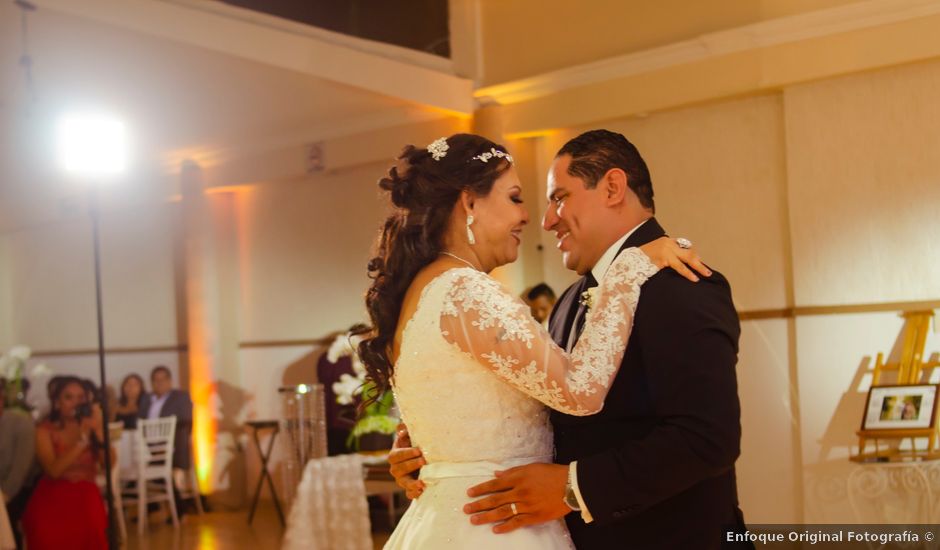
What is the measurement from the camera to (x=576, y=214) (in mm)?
2428

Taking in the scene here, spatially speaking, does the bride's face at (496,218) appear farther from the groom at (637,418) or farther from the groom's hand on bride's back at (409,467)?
the groom's hand on bride's back at (409,467)

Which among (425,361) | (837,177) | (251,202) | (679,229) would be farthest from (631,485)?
(251,202)

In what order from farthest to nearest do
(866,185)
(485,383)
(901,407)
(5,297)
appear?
(5,297) → (866,185) → (901,407) → (485,383)

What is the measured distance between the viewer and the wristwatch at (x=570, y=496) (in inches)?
86.0

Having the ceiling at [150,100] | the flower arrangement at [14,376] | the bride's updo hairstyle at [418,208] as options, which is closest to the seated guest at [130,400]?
the flower arrangement at [14,376]

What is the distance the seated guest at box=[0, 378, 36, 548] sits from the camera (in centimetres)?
742

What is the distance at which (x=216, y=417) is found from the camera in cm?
1070

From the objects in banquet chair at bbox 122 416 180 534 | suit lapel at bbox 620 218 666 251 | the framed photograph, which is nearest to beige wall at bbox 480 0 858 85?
the framed photograph

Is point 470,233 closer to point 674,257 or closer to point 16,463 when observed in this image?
point 674,257

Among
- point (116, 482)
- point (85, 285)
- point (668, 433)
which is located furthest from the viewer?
point (85, 285)

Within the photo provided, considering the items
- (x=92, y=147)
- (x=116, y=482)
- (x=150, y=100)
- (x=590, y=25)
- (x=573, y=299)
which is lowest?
(x=116, y=482)

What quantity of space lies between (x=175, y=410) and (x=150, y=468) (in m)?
0.92

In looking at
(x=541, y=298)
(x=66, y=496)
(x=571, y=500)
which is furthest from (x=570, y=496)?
(x=66, y=496)

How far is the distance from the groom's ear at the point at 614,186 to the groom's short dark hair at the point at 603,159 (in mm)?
10
